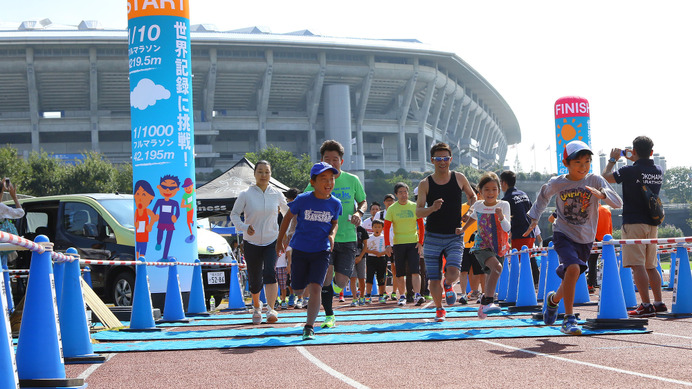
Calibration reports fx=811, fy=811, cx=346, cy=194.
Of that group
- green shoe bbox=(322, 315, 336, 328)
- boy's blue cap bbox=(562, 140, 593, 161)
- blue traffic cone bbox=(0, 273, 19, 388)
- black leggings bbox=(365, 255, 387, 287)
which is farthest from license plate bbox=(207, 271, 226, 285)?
blue traffic cone bbox=(0, 273, 19, 388)

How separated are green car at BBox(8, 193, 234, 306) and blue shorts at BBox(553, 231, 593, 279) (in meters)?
7.13

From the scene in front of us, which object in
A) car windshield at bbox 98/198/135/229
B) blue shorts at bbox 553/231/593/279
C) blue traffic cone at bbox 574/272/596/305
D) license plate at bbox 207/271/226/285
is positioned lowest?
blue traffic cone at bbox 574/272/596/305

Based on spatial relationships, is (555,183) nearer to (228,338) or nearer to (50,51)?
(228,338)

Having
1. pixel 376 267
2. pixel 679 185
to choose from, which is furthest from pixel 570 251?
pixel 679 185

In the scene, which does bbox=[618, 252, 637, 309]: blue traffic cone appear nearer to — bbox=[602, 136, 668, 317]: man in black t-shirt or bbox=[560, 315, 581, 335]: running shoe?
bbox=[602, 136, 668, 317]: man in black t-shirt

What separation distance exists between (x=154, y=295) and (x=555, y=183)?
774 cm

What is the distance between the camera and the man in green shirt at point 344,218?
8555mm

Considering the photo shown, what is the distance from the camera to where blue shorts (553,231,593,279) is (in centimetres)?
696

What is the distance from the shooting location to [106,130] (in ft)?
279

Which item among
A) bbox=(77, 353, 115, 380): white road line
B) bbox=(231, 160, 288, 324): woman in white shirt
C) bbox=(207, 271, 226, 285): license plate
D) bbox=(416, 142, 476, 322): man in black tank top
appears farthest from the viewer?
bbox=(207, 271, 226, 285): license plate

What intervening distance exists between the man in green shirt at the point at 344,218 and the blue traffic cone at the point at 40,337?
12.1 feet

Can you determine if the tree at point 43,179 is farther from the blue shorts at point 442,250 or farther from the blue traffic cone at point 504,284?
the blue shorts at point 442,250

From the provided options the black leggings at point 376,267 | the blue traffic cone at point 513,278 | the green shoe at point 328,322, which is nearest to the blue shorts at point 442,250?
the green shoe at point 328,322

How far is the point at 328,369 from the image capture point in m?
5.44
